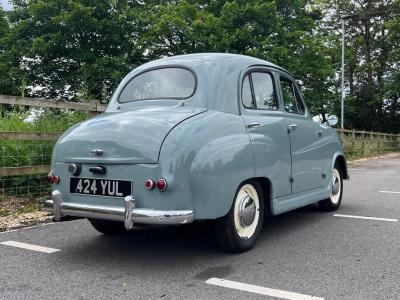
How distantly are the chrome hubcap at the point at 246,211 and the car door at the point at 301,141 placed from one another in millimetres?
768

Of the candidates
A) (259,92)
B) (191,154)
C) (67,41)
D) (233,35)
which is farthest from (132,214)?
(67,41)

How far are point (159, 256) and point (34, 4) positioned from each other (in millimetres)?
22579

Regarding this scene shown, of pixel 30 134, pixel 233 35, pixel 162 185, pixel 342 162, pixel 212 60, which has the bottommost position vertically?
pixel 342 162

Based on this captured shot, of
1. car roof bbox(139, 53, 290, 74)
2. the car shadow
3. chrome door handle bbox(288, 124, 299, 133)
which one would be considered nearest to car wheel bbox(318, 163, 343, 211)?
the car shadow

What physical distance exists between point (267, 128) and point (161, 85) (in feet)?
3.87

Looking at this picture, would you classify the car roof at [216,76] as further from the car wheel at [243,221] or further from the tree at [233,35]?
the tree at [233,35]

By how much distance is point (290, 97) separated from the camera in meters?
5.60

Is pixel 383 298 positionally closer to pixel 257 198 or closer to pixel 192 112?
pixel 257 198

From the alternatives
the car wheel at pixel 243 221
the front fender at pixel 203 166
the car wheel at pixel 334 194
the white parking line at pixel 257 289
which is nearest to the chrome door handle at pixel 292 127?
the car wheel at pixel 243 221

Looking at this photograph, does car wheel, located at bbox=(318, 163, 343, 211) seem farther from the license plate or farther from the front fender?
the license plate

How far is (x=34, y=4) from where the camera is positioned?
928 inches

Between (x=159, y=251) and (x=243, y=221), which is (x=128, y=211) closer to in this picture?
(x=159, y=251)

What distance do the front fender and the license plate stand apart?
335 mm

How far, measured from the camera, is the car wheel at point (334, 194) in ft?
21.0
